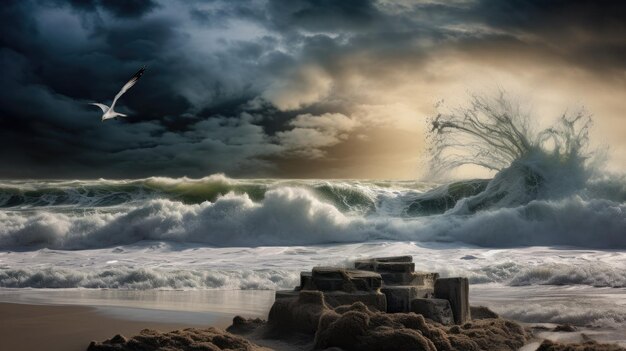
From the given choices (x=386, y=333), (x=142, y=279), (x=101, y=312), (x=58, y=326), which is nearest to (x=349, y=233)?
(x=142, y=279)

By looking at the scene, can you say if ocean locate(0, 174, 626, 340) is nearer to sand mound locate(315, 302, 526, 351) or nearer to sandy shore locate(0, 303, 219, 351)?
sand mound locate(315, 302, 526, 351)

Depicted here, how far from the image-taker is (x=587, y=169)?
71.7 feet

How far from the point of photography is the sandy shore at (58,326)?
20.4ft

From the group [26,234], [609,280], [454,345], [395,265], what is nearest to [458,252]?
[609,280]

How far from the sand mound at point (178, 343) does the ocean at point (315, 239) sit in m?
4.40

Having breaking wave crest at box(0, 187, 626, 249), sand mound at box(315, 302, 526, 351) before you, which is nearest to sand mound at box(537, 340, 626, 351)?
sand mound at box(315, 302, 526, 351)

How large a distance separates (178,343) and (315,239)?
14.6m

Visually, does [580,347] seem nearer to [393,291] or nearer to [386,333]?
[386,333]

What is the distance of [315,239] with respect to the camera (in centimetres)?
1980

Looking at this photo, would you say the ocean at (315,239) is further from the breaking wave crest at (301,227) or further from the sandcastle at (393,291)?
the sandcastle at (393,291)

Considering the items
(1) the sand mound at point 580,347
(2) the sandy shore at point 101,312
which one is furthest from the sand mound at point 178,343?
(1) the sand mound at point 580,347

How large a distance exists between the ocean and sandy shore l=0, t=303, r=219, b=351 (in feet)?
11.5

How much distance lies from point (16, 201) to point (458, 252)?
19.2 m

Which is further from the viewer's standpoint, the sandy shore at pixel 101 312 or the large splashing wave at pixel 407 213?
the large splashing wave at pixel 407 213
